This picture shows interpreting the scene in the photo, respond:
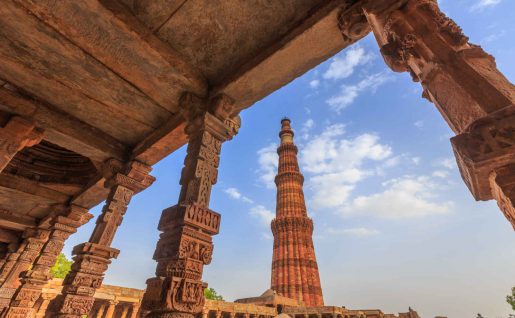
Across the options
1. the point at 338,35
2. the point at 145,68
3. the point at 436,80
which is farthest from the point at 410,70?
the point at 145,68

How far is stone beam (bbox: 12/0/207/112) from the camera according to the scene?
2693 millimetres

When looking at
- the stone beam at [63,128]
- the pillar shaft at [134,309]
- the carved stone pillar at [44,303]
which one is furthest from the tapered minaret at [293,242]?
the stone beam at [63,128]

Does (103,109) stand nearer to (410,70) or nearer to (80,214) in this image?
(80,214)

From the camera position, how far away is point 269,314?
15.5 m

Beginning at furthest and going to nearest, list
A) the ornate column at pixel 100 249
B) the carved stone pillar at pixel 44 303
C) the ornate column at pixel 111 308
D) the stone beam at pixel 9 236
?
1. the ornate column at pixel 111 308
2. the carved stone pillar at pixel 44 303
3. the stone beam at pixel 9 236
4. the ornate column at pixel 100 249

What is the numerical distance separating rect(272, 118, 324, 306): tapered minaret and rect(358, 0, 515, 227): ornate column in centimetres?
2192

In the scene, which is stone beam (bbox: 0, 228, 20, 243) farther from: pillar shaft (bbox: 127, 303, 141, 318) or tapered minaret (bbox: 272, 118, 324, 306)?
tapered minaret (bbox: 272, 118, 324, 306)

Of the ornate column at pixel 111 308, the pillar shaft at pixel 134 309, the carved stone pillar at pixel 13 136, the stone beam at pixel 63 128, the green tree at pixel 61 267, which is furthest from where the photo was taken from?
the green tree at pixel 61 267

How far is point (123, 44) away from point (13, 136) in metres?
2.34

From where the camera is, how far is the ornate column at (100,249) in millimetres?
3941

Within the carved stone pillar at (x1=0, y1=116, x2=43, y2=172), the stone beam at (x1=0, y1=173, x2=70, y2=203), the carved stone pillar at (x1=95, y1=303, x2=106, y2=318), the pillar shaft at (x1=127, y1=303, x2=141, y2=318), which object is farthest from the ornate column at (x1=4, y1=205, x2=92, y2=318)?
the pillar shaft at (x1=127, y1=303, x2=141, y2=318)

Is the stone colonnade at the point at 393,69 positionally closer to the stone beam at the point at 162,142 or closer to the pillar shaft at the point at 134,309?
the stone beam at the point at 162,142

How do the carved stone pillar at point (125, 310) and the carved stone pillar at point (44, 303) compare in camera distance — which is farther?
the carved stone pillar at point (125, 310)

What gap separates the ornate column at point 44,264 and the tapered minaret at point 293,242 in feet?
60.2
